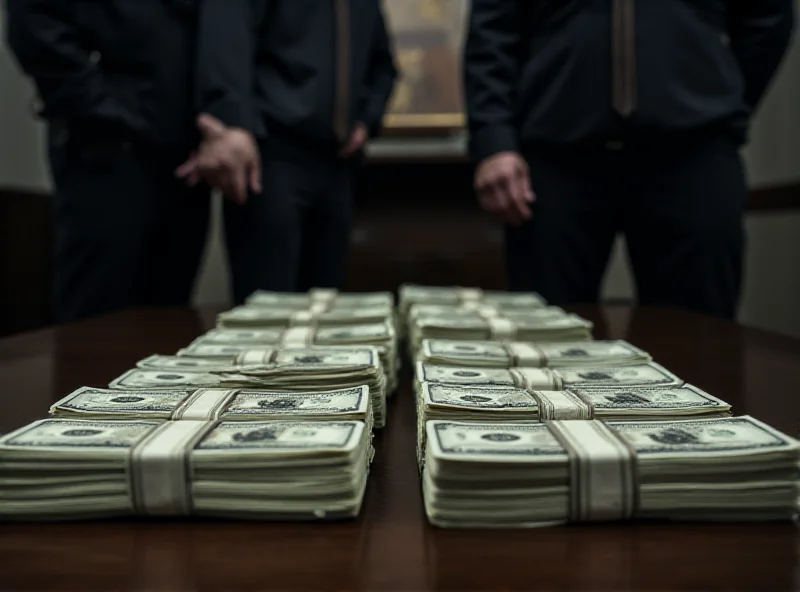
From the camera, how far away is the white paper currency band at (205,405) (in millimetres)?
580

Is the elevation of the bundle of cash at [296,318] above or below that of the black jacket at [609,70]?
below

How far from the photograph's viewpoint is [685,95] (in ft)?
5.15

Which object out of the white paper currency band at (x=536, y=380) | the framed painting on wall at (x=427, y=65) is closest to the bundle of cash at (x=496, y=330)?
the white paper currency band at (x=536, y=380)

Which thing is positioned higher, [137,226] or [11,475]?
[137,226]

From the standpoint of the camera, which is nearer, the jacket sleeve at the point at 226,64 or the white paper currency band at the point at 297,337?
the white paper currency band at the point at 297,337

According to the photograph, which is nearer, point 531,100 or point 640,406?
point 640,406

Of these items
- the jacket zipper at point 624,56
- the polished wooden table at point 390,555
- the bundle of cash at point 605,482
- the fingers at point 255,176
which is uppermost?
the jacket zipper at point 624,56

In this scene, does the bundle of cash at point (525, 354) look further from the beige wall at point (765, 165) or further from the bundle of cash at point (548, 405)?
the beige wall at point (765, 165)

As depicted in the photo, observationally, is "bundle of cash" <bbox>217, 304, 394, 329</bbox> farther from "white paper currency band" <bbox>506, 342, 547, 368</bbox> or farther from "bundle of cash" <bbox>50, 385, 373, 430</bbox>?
"bundle of cash" <bbox>50, 385, 373, 430</bbox>

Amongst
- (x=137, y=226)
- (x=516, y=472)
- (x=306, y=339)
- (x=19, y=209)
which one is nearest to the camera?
(x=516, y=472)

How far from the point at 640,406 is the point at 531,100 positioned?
3.95 feet

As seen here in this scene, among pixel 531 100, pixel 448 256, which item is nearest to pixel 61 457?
pixel 531 100

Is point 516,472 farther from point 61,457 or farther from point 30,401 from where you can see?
point 30,401

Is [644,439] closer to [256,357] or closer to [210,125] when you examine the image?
[256,357]
